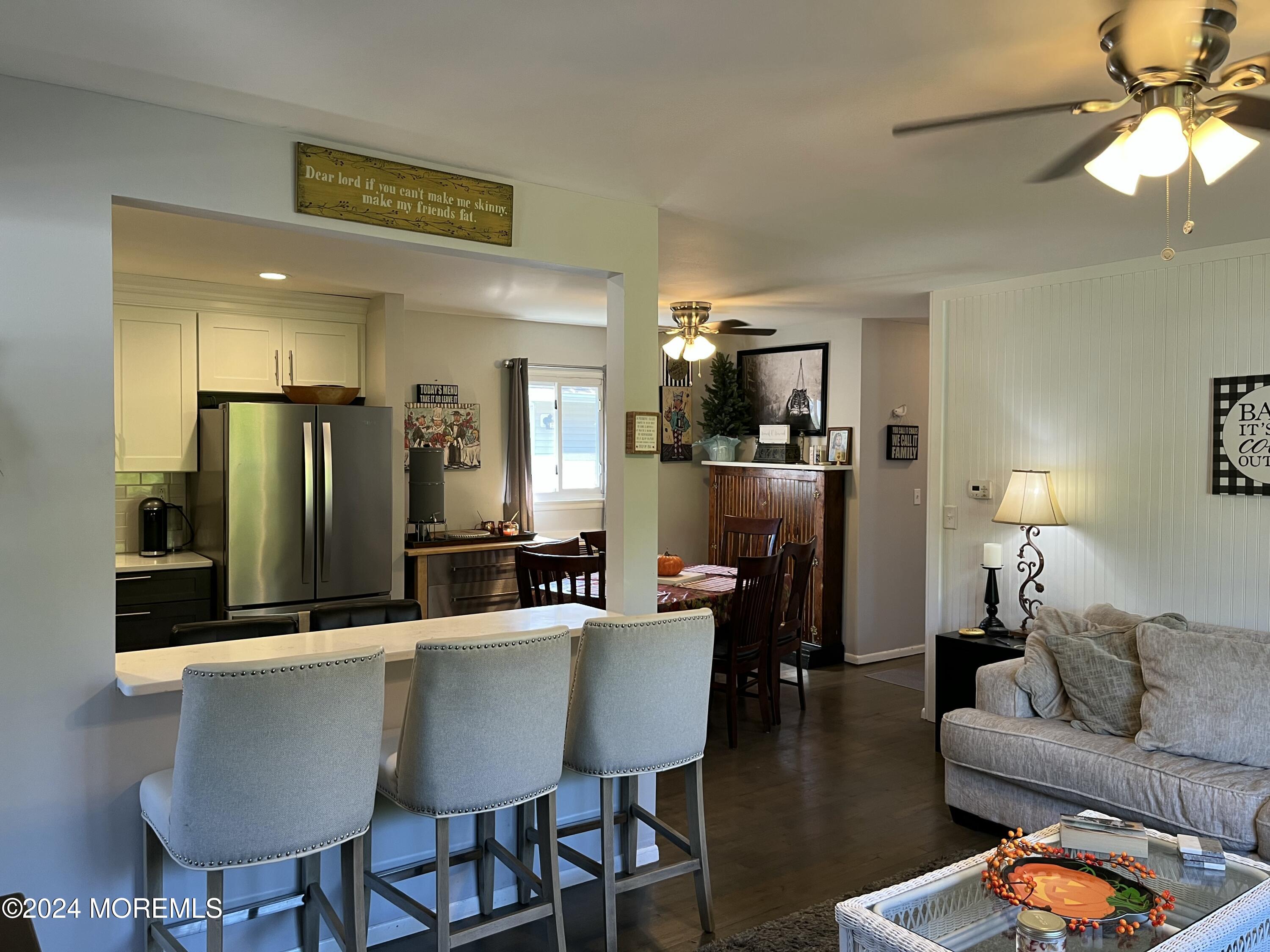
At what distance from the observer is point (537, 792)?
8.43 ft

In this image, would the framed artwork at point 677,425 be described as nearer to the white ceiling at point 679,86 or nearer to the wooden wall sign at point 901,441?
the wooden wall sign at point 901,441

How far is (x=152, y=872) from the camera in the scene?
2457 millimetres

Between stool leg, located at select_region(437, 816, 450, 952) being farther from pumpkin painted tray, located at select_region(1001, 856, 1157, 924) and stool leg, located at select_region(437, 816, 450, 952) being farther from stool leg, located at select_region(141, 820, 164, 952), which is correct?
pumpkin painted tray, located at select_region(1001, 856, 1157, 924)

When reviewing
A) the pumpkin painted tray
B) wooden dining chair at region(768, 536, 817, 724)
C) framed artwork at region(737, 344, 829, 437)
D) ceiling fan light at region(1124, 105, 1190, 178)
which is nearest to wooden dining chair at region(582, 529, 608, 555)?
wooden dining chair at region(768, 536, 817, 724)

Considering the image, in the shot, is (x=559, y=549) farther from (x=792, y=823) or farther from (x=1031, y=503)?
(x=1031, y=503)

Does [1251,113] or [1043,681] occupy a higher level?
[1251,113]

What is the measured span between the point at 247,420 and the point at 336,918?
3101mm

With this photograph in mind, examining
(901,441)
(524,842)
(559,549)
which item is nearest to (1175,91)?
(524,842)

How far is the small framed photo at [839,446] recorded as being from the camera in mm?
6836

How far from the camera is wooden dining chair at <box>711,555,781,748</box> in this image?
500 cm

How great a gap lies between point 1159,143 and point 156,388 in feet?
16.2

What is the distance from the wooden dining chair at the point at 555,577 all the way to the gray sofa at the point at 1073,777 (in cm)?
187

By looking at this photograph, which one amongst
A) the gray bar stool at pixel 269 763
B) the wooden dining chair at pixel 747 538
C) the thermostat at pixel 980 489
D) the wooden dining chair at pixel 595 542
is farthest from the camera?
the wooden dining chair at pixel 747 538

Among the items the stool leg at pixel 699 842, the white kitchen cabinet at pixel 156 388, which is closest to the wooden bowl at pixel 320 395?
the white kitchen cabinet at pixel 156 388
